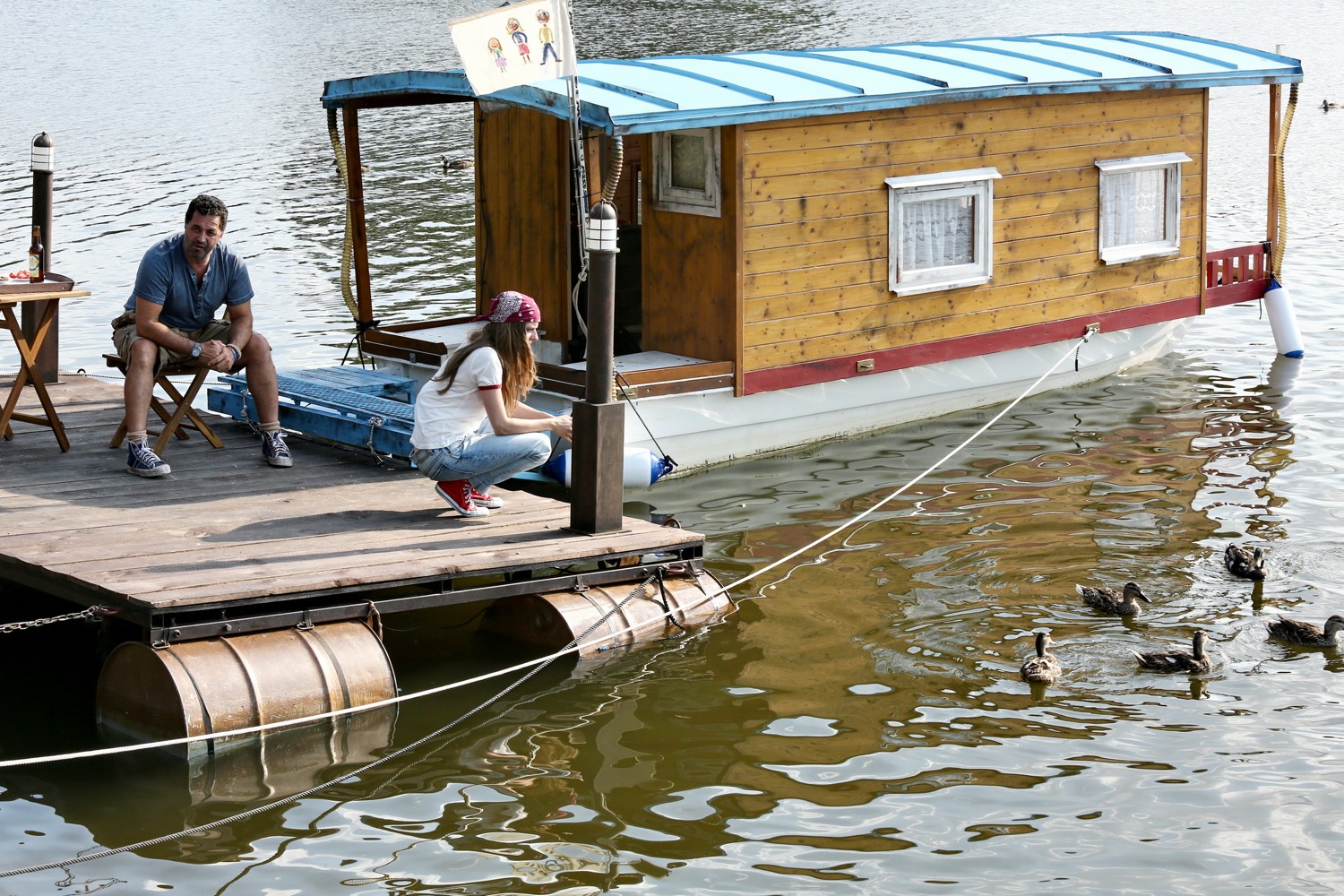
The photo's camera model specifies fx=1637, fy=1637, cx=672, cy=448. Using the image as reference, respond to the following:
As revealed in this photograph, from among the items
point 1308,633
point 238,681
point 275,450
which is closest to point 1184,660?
point 1308,633

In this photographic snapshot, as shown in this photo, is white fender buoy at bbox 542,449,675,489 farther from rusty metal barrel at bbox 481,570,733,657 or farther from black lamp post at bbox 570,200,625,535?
black lamp post at bbox 570,200,625,535

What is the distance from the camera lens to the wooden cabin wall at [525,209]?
13.8 m

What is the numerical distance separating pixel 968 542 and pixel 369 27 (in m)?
43.7

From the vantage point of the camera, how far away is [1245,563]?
11.1m

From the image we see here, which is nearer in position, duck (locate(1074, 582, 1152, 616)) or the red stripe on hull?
duck (locate(1074, 582, 1152, 616))

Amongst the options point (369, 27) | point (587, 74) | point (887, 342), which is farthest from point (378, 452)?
point (369, 27)

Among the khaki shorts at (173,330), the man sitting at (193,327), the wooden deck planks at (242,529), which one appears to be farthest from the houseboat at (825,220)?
the wooden deck planks at (242,529)

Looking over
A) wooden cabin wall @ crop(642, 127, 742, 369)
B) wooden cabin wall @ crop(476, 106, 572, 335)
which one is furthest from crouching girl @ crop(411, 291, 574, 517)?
wooden cabin wall @ crop(476, 106, 572, 335)

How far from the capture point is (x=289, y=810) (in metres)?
7.96

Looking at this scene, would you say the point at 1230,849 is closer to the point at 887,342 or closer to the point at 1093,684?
the point at 1093,684

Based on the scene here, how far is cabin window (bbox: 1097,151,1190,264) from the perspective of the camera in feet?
52.4

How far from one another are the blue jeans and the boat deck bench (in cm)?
114

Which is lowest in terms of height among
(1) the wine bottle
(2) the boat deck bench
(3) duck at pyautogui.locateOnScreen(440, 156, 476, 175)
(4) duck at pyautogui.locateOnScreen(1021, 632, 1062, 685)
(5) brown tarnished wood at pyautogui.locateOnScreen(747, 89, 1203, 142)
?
(4) duck at pyautogui.locateOnScreen(1021, 632, 1062, 685)

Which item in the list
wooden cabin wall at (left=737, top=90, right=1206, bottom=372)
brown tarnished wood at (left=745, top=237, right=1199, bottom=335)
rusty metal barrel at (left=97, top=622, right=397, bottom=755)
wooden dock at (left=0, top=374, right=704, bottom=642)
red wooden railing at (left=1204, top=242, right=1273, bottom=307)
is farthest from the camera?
red wooden railing at (left=1204, top=242, right=1273, bottom=307)
